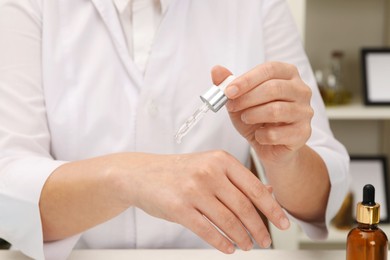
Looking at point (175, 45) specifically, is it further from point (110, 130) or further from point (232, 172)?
point (232, 172)

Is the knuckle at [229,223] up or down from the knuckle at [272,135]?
down

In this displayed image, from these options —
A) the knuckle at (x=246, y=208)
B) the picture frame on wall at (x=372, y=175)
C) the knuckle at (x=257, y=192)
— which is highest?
the knuckle at (x=257, y=192)

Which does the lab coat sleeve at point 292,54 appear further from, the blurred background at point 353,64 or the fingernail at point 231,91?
the blurred background at point 353,64

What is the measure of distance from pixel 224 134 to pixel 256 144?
0.92ft

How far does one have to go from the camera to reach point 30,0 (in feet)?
4.63

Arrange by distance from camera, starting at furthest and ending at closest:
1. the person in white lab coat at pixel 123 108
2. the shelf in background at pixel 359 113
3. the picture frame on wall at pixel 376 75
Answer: the picture frame on wall at pixel 376 75 → the shelf in background at pixel 359 113 → the person in white lab coat at pixel 123 108

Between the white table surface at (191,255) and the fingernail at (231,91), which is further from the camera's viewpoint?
the white table surface at (191,255)

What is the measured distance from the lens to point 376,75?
2479 millimetres

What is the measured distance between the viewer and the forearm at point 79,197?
1.11m

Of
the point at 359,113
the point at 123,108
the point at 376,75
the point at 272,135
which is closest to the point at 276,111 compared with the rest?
the point at 272,135

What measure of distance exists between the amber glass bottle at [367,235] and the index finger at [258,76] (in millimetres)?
224

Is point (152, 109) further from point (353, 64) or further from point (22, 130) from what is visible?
point (353, 64)

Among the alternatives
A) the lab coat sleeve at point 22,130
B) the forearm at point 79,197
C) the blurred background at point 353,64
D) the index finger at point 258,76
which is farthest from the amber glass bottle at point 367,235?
the blurred background at point 353,64

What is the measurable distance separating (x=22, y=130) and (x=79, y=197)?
0.26 m
